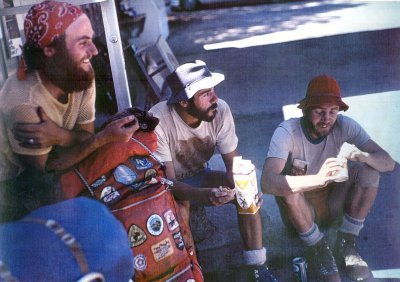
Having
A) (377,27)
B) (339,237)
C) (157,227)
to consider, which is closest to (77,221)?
(157,227)

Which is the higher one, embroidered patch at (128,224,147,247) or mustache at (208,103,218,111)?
mustache at (208,103,218,111)

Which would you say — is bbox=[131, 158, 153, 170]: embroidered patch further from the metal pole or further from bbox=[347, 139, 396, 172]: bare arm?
bbox=[347, 139, 396, 172]: bare arm

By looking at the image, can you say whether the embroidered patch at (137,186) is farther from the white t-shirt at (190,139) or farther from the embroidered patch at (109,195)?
the white t-shirt at (190,139)

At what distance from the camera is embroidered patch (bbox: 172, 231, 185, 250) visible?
231 centimetres

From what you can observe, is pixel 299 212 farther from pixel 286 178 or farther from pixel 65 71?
pixel 65 71

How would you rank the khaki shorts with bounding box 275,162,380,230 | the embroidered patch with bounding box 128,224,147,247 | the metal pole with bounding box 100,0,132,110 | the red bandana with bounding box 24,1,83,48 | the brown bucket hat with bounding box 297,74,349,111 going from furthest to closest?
the khaki shorts with bounding box 275,162,380,230 < the brown bucket hat with bounding box 297,74,349,111 < the metal pole with bounding box 100,0,132,110 < the embroidered patch with bounding box 128,224,147,247 < the red bandana with bounding box 24,1,83,48

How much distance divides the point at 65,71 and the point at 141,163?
47 centimetres

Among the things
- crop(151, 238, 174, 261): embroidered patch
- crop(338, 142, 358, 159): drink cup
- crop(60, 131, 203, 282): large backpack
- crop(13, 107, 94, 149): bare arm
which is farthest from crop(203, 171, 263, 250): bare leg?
crop(13, 107, 94, 149): bare arm

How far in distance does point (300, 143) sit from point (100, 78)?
3.07 feet

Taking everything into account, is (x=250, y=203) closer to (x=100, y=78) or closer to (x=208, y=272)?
(x=208, y=272)

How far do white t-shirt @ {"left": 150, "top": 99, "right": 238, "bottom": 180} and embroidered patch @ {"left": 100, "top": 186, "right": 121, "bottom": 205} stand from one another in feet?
0.88

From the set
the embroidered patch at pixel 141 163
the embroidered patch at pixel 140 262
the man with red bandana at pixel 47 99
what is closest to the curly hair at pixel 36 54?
the man with red bandana at pixel 47 99

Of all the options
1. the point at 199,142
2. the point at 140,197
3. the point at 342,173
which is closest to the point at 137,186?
the point at 140,197

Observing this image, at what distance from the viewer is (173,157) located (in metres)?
2.44
